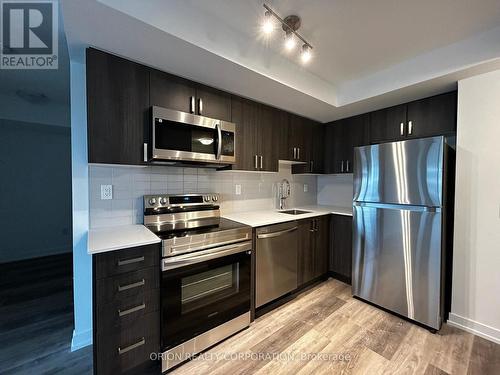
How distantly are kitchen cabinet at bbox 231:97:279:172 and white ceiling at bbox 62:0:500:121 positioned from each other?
162 mm

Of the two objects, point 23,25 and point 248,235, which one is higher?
point 23,25

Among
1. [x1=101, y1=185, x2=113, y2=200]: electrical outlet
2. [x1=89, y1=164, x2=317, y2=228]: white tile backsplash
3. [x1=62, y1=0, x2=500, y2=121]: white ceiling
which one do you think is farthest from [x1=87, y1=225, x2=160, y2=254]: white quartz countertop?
[x1=62, y1=0, x2=500, y2=121]: white ceiling

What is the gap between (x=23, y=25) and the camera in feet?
5.58

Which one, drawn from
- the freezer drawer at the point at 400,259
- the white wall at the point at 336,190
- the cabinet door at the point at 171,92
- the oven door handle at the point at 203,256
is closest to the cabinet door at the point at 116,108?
the cabinet door at the point at 171,92

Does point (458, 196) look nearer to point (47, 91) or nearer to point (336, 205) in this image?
point (336, 205)

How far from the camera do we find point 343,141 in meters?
3.20

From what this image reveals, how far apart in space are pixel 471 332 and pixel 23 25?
15.0 ft

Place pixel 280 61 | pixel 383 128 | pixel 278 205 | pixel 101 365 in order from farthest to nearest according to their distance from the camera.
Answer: pixel 278 205
pixel 383 128
pixel 280 61
pixel 101 365

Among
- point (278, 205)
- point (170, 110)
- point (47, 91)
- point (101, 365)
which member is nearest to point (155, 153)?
point (170, 110)

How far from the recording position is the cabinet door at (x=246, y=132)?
92.3 inches

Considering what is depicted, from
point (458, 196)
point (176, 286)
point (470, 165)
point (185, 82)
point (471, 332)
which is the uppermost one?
point (185, 82)

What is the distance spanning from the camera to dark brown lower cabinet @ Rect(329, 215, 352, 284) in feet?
9.07

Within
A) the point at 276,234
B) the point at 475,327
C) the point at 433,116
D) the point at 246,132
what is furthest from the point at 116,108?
the point at 475,327

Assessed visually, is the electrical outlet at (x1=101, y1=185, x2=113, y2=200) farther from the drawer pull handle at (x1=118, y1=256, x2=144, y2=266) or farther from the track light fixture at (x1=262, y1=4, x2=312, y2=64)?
the track light fixture at (x1=262, y1=4, x2=312, y2=64)
